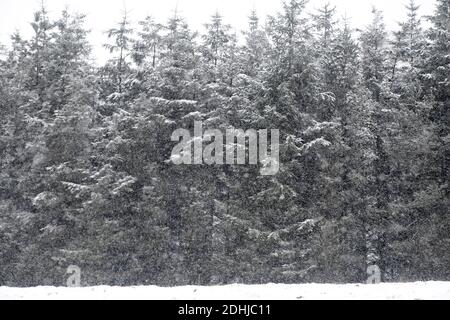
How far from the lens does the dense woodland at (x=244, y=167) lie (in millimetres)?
20969

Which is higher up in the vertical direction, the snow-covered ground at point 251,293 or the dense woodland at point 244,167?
the dense woodland at point 244,167

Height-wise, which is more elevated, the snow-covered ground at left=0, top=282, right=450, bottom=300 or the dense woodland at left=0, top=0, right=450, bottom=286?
the dense woodland at left=0, top=0, right=450, bottom=286

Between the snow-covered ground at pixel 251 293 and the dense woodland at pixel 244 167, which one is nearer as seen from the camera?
the snow-covered ground at pixel 251 293

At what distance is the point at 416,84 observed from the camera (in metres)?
21.9

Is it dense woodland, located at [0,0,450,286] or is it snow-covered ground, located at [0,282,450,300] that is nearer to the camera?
snow-covered ground, located at [0,282,450,300]

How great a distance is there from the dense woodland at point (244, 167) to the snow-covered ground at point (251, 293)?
9.38m

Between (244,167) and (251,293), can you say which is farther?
(244,167)

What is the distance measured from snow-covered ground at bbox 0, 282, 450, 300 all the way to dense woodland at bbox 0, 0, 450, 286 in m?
9.38

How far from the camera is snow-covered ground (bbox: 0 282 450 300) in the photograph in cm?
961

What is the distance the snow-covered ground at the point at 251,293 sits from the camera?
961 centimetres

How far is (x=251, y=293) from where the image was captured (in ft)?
33.1

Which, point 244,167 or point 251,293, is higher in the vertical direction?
point 244,167

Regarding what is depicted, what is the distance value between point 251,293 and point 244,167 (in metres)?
12.0
